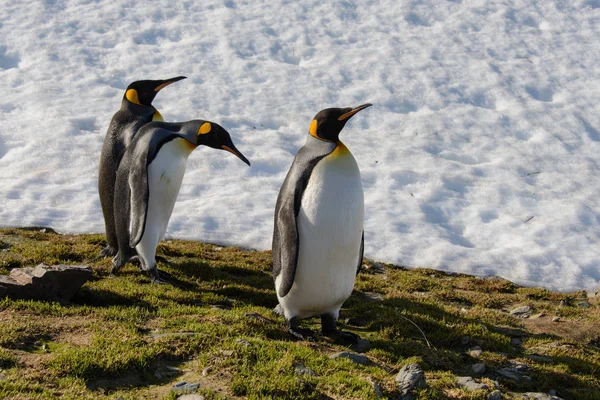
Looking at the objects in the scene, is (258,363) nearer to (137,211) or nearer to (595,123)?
(137,211)

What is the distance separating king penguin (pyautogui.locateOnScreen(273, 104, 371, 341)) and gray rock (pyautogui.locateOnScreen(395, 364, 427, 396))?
1.17 meters

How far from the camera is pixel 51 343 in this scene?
474cm

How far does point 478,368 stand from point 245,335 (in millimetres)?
1876

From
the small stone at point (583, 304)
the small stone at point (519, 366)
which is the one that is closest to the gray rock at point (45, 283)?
the small stone at point (519, 366)

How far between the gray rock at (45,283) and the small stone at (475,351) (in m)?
3.46

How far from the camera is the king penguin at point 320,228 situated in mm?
5688

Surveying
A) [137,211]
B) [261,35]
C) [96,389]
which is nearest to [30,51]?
[261,35]

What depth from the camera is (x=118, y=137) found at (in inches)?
318

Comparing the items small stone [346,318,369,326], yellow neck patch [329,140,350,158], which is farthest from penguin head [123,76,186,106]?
small stone [346,318,369,326]

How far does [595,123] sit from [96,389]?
1294 cm

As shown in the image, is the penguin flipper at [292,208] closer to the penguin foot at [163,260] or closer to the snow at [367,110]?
the penguin foot at [163,260]

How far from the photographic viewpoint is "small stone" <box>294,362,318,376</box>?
445 cm

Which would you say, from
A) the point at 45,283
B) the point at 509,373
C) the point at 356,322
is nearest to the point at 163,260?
the point at 45,283

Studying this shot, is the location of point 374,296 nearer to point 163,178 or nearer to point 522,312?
point 522,312
